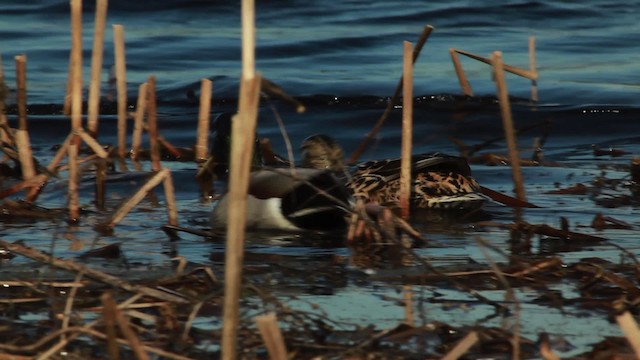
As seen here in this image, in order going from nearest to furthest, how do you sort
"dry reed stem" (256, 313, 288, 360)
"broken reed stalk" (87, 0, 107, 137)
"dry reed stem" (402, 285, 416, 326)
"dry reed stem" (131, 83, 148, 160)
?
"dry reed stem" (256, 313, 288, 360) → "dry reed stem" (402, 285, 416, 326) → "broken reed stalk" (87, 0, 107, 137) → "dry reed stem" (131, 83, 148, 160)

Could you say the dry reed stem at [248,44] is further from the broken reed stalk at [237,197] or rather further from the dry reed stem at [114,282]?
the dry reed stem at [114,282]

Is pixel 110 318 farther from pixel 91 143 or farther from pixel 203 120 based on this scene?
pixel 203 120

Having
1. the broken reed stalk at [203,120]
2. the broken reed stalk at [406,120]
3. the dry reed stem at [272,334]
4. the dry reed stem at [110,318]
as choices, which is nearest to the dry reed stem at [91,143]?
the broken reed stalk at [406,120]

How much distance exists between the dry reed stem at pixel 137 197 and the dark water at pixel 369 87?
0.11m

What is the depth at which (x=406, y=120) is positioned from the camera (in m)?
7.64

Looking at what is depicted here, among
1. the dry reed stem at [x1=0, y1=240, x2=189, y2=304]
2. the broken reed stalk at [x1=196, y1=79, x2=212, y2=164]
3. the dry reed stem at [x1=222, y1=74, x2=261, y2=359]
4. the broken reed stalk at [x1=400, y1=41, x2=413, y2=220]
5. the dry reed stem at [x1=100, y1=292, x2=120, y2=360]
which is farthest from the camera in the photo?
the broken reed stalk at [x1=196, y1=79, x2=212, y2=164]

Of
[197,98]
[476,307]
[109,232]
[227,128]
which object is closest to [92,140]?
[109,232]

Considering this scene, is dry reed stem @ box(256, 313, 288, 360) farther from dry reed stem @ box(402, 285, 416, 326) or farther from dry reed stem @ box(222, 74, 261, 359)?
dry reed stem @ box(402, 285, 416, 326)

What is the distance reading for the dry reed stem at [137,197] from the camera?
23.5 ft

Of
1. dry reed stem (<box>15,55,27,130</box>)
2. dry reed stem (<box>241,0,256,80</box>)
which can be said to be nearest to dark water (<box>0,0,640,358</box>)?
dry reed stem (<box>15,55,27,130</box>)

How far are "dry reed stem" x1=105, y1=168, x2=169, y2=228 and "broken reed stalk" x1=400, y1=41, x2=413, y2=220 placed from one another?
1.31 m

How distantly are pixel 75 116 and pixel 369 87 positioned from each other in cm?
659

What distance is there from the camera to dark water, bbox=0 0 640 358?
723 cm

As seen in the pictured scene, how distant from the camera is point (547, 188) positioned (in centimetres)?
941
